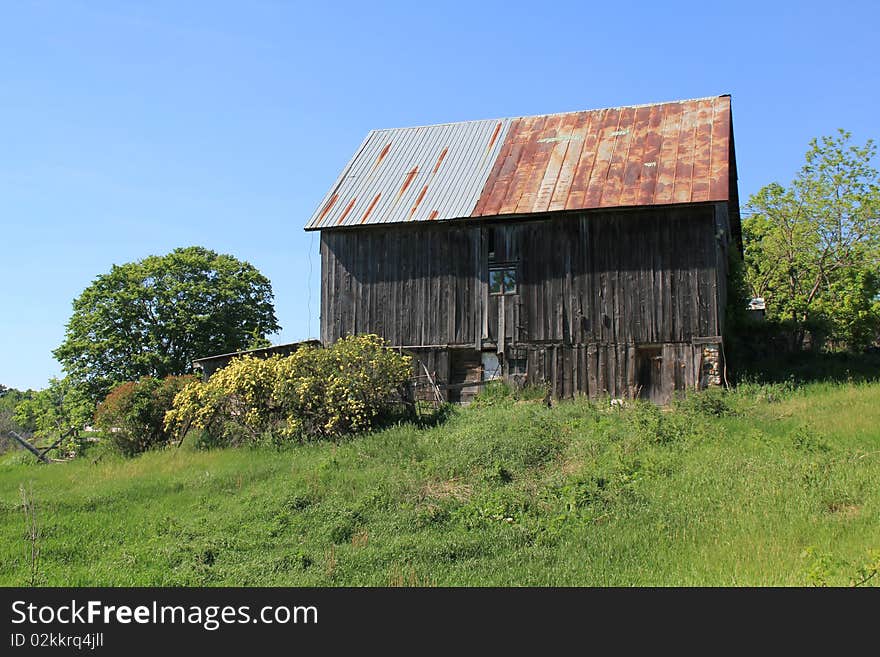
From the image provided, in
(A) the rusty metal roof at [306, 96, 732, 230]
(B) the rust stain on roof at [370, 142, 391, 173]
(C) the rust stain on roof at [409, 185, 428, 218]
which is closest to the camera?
(A) the rusty metal roof at [306, 96, 732, 230]

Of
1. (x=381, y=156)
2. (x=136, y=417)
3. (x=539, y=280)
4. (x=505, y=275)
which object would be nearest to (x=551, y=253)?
(x=539, y=280)

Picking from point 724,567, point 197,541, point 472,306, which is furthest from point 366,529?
point 472,306

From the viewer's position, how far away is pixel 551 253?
75.2 ft

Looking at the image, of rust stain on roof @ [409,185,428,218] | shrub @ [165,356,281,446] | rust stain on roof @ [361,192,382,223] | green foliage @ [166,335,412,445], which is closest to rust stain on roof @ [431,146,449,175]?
rust stain on roof @ [409,185,428,218]

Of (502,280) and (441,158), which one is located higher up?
(441,158)

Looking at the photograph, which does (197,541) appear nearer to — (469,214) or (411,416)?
(411,416)

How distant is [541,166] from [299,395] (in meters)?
10.0

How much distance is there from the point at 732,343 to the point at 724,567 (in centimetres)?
1542

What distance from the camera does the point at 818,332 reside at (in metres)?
26.0

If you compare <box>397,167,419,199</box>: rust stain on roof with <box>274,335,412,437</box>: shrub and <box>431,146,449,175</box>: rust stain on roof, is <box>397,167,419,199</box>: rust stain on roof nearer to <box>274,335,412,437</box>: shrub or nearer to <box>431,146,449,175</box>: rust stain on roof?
<box>431,146,449,175</box>: rust stain on roof

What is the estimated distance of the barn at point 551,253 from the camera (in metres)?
21.6

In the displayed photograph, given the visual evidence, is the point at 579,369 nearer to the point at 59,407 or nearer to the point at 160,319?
the point at 160,319

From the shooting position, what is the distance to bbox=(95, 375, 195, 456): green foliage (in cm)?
2247

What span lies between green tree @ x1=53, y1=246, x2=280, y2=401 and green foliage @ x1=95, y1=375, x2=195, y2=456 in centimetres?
1252
